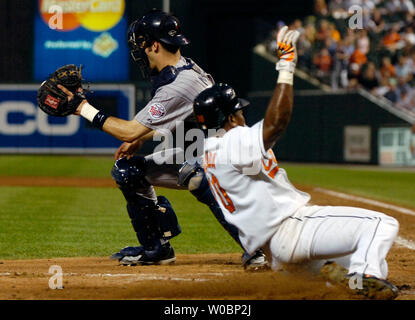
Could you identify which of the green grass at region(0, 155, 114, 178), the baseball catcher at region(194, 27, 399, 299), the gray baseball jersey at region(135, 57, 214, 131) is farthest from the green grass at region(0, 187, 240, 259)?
the green grass at region(0, 155, 114, 178)

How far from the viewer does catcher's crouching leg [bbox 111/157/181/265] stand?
552 centimetres

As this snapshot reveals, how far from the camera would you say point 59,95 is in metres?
5.17

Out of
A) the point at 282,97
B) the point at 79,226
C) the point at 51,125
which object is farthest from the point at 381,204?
the point at 51,125

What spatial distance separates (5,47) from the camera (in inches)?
893

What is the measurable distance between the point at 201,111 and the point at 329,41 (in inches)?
695

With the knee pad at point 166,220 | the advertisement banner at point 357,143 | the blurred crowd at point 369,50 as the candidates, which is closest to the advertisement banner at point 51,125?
the blurred crowd at point 369,50

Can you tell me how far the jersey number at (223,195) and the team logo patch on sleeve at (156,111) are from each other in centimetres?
110

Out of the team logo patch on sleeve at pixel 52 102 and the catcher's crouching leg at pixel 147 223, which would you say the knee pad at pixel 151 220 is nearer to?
the catcher's crouching leg at pixel 147 223

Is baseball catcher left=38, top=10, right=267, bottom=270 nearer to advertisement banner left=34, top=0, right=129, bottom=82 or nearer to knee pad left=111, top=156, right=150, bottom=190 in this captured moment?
knee pad left=111, top=156, right=150, bottom=190

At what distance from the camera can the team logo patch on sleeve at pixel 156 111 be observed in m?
5.25

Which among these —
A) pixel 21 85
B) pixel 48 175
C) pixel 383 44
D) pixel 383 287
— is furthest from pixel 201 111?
pixel 21 85

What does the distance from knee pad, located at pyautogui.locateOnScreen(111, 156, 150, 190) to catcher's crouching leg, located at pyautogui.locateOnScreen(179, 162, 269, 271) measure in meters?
0.40

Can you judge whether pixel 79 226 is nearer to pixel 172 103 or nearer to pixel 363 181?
pixel 172 103

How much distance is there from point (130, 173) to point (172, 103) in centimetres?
61
